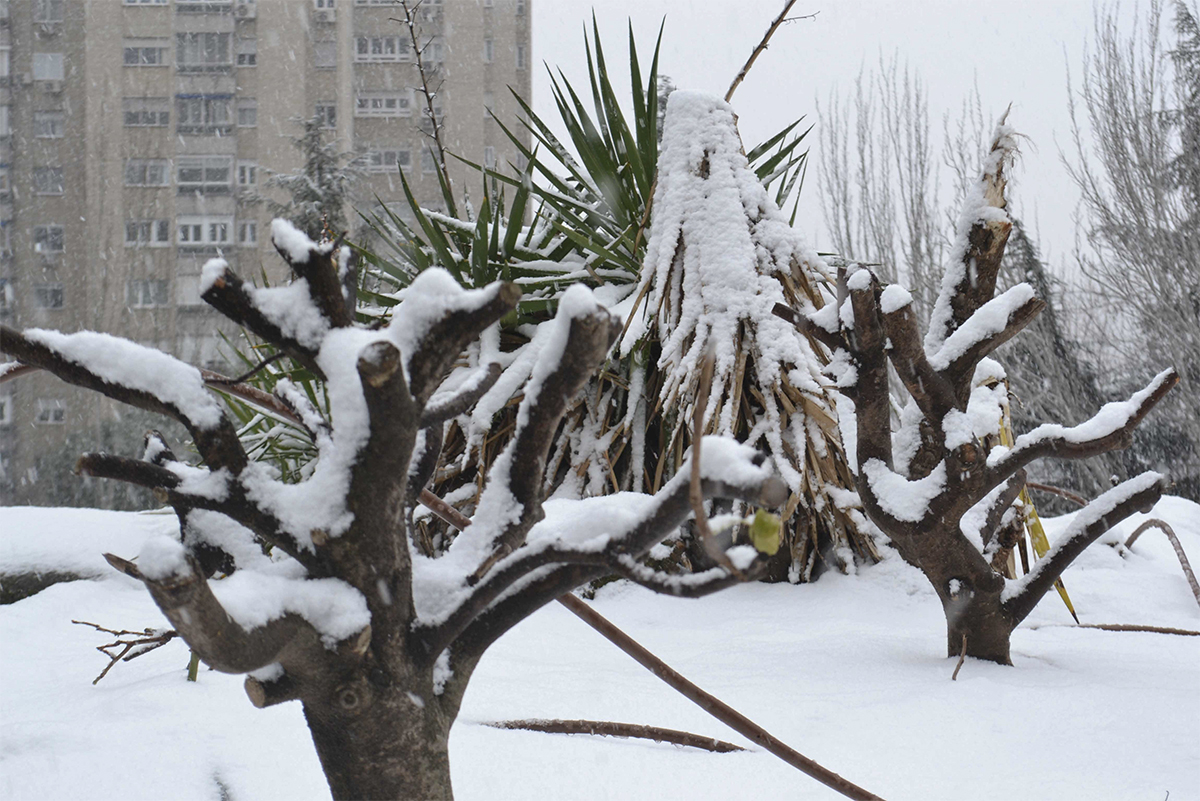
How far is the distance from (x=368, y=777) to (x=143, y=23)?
28904mm

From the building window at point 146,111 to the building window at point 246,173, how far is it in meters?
2.34

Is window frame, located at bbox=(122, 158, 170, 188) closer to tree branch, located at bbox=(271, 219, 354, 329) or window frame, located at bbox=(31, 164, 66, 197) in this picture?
window frame, located at bbox=(31, 164, 66, 197)

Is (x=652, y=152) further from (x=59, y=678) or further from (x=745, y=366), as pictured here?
(x=59, y=678)

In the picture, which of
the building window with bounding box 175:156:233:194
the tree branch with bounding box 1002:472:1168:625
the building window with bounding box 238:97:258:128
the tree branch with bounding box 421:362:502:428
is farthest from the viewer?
the building window with bounding box 238:97:258:128

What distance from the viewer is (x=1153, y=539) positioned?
9.25ft

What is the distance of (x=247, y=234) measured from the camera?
23.5 meters

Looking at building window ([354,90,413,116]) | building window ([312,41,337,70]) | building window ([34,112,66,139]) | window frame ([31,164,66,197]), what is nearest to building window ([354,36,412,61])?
building window ([312,41,337,70])

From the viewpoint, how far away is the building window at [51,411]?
20.5 m

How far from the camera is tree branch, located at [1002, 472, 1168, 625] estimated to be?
1349mm

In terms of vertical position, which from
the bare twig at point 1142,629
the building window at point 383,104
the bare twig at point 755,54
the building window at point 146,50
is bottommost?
the bare twig at point 1142,629

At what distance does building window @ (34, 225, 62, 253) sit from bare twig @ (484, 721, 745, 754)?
26.2 metres

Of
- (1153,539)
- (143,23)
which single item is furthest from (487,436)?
(143,23)

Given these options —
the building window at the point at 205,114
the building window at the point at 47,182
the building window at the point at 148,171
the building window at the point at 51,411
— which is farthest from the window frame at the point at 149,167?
the building window at the point at 51,411

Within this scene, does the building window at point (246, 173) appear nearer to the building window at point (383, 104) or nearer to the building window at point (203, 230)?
the building window at point (203, 230)
